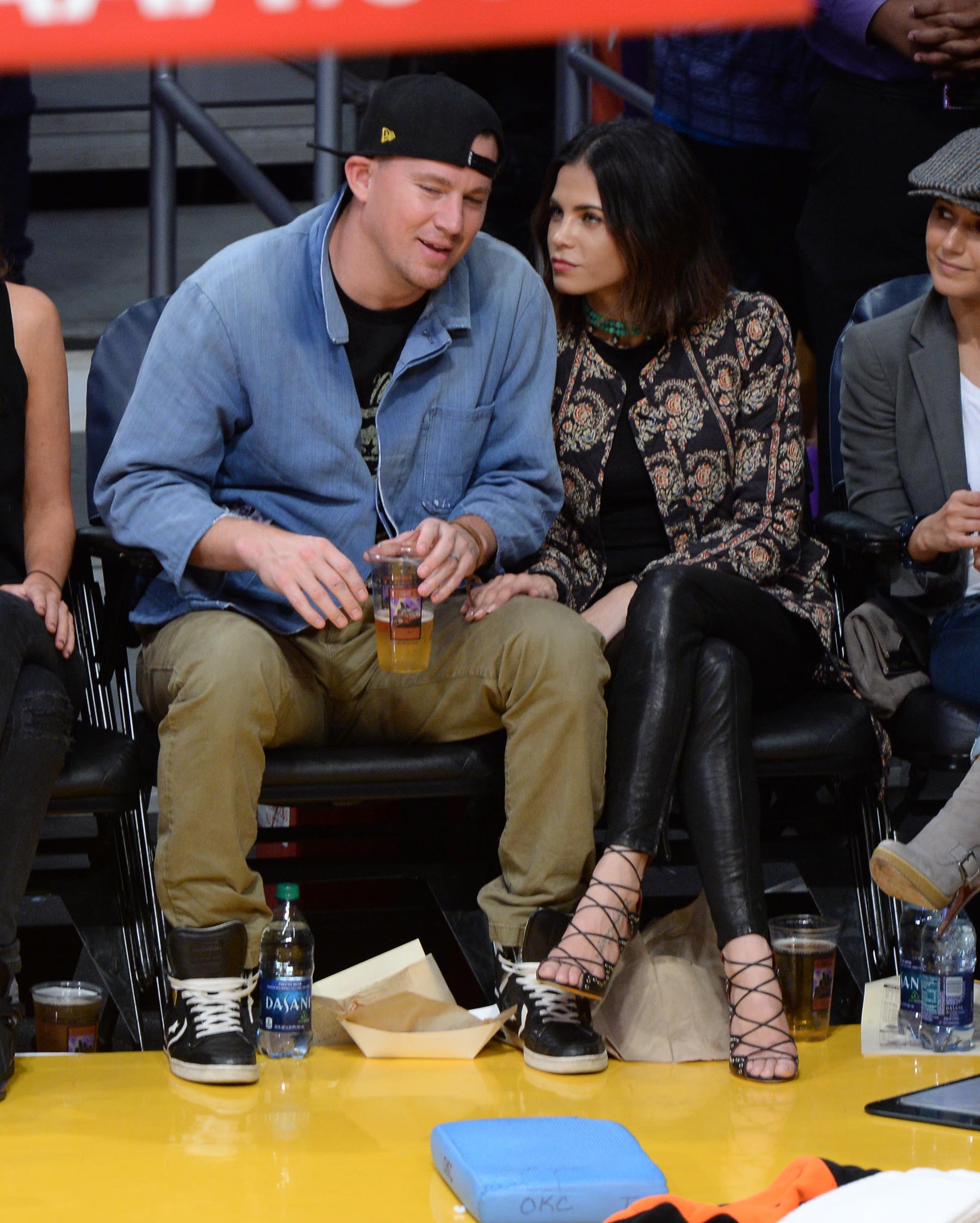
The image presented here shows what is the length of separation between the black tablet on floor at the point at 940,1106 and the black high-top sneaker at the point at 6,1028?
110cm

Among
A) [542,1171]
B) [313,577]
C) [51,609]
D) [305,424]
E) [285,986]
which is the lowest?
[285,986]

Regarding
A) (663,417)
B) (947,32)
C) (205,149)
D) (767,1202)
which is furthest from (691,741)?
(205,149)

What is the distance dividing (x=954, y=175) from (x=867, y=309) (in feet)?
1.12

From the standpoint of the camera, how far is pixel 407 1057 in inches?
89.7

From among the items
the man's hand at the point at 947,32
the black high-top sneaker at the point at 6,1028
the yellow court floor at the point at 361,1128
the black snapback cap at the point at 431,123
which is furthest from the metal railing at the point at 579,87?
the black high-top sneaker at the point at 6,1028

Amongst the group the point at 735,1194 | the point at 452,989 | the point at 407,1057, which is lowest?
the point at 452,989

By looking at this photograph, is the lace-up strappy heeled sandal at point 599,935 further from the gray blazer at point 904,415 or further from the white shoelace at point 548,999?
the gray blazer at point 904,415

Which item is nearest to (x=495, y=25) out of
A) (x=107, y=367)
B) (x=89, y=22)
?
(x=89, y=22)

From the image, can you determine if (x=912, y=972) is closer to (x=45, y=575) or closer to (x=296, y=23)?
(x=45, y=575)

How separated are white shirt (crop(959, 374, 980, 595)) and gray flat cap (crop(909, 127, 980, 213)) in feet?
1.00

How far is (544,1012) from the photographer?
2.25 m

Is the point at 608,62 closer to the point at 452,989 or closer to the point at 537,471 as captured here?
the point at 537,471

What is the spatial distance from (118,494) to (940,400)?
4.52ft

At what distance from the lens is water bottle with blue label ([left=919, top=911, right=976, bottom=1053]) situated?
2.31 metres
